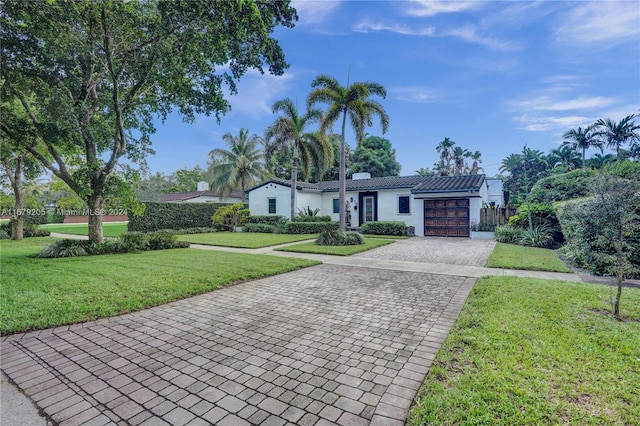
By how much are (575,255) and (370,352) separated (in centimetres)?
867

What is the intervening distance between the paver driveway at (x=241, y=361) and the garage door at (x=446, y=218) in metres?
12.9

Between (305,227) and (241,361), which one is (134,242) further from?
(241,361)

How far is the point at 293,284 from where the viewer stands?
6879 millimetres

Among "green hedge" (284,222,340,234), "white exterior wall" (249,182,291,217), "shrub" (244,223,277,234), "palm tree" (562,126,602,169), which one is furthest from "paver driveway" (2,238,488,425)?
"palm tree" (562,126,602,169)

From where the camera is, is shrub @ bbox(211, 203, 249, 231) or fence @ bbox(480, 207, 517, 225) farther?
shrub @ bbox(211, 203, 249, 231)

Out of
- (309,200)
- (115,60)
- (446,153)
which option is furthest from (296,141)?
(446,153)

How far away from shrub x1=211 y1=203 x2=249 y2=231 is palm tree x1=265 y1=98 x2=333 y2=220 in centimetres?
440

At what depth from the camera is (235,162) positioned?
95.1 ft

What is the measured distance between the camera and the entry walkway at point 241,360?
254 cm

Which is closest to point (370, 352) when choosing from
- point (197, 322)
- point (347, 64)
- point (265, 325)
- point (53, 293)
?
point (265, 325)

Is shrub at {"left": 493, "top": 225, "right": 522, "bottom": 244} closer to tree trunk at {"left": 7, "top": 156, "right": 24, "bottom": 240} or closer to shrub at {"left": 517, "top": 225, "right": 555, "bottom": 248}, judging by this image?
shrub at {"left": 517, "top": 225, "right": 555, "bottom": 248}

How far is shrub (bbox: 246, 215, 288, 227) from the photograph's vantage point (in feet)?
70.3

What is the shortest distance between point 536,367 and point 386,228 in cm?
1538

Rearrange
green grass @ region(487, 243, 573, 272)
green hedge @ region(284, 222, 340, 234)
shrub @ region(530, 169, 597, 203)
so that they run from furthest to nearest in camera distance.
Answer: green hedge @ region(284, 222, 340, 234), shrub @ region(530, 169, 597, 203), green grass @ region(487, 243, 573, 272)
